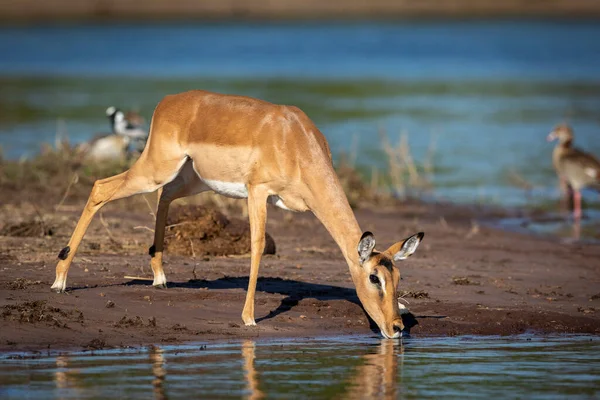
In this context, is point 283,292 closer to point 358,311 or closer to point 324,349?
point 358,311

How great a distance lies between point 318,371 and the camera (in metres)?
8.97

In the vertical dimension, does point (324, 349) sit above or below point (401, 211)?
below

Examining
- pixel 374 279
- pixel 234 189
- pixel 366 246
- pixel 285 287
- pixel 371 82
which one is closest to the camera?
pixel 366 246

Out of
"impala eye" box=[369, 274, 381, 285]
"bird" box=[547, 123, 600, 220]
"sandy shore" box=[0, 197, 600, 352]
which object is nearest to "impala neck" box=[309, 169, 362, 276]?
"impala eye" box=[369, 274, 381, 285]

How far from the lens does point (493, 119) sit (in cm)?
3341

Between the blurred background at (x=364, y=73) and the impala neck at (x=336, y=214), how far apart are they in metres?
9.05

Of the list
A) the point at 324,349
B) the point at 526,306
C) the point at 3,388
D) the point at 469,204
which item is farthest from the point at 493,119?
the point at 3,388

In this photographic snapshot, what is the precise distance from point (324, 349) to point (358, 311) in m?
1.45

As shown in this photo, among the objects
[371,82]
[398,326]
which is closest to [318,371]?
[398,326]

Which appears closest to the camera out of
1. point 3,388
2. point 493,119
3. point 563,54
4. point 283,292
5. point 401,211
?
point 3,388

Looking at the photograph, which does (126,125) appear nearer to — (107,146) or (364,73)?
(107,146)

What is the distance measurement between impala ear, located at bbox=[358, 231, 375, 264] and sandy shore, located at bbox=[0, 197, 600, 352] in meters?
1.28

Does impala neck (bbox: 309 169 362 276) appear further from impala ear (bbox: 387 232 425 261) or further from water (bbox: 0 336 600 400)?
water (bbox: 0 336 600 400)

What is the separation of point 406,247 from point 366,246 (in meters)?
0.35
